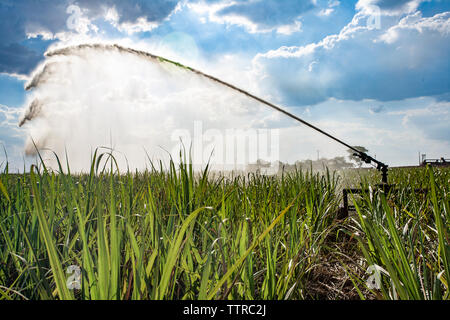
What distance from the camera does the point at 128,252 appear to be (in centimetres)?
167

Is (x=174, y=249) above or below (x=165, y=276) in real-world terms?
above

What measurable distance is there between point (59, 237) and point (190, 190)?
113cm

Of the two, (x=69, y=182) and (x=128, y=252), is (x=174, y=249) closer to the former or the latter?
(x=128, y=252)

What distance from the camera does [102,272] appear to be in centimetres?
124
